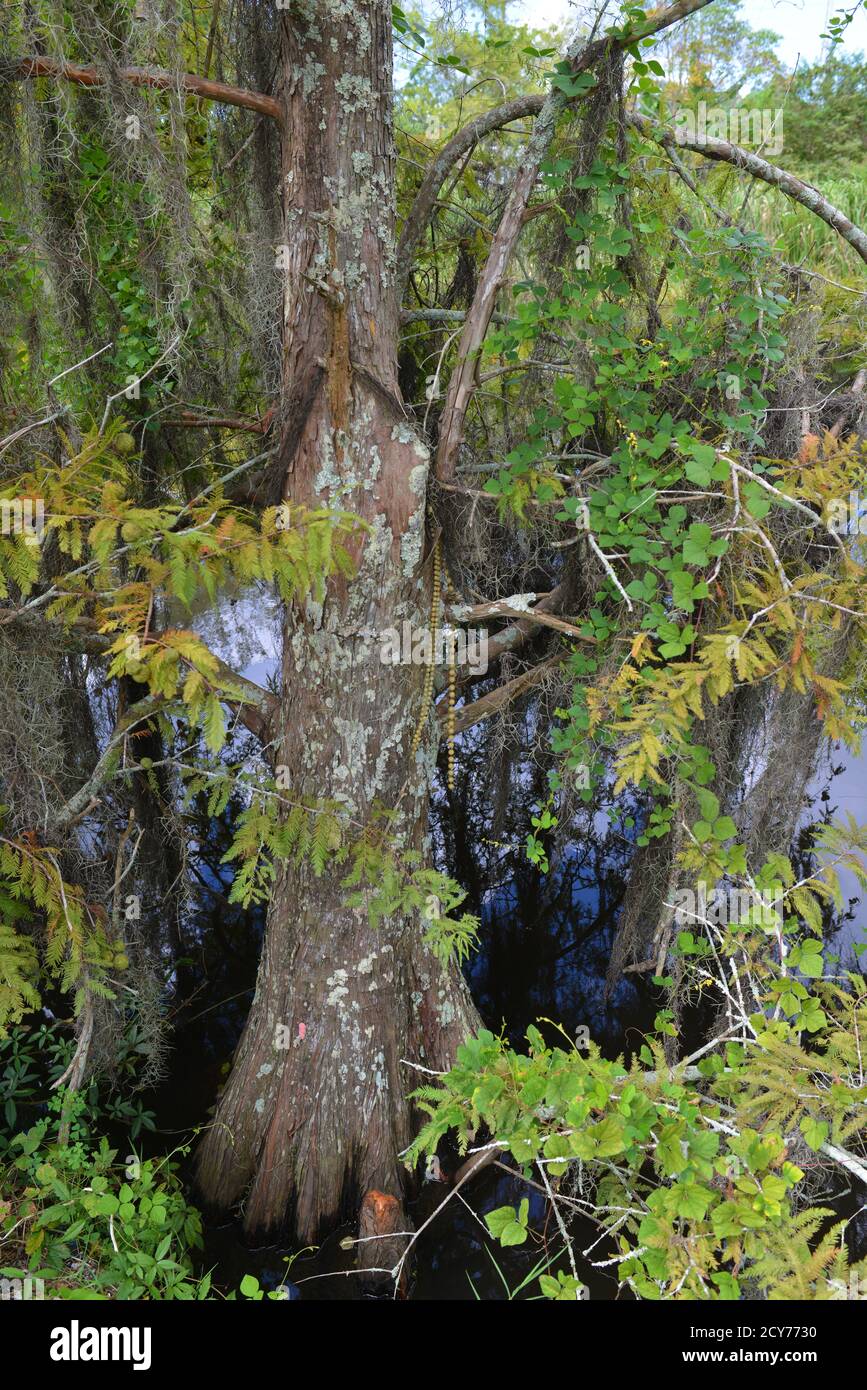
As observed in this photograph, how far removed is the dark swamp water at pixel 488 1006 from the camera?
11.7 feet

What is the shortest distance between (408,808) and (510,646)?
98 centimetres

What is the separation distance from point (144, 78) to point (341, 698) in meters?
2.02

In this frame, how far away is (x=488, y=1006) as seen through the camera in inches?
203

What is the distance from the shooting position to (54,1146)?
11.2 feet

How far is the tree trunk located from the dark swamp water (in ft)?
0.72

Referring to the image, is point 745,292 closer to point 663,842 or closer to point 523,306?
point 523,306

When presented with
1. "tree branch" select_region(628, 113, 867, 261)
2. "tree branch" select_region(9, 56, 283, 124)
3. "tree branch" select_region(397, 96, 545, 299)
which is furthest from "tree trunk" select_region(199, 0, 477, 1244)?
"tree branch" select_region(628, 113, 867, 261)

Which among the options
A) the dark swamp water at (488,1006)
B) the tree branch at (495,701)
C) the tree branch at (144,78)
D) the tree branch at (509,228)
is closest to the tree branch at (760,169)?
the tree branch at (509,228)

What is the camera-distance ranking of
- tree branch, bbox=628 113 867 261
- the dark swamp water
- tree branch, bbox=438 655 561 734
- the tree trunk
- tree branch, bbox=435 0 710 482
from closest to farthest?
tree branch, bbox=435 0 710 482, the tree trunk, tree branch, bbox=628 113 867 261, the dark swamp water, tree branch, bbox=438 655 561 734

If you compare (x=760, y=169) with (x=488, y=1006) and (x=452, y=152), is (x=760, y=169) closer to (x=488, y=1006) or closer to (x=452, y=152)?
(x=452, y=152)

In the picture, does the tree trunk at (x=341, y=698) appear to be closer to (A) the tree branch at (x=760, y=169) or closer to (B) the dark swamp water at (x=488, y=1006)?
(B) the dark swamp water at (x=488, y=1006)

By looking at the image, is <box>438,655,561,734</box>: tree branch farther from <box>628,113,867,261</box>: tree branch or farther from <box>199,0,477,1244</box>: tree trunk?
<box>628,113,867,261</box>: tree branch

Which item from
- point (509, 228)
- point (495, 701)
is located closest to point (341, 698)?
point (495, 701)

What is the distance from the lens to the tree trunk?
2.88 m
